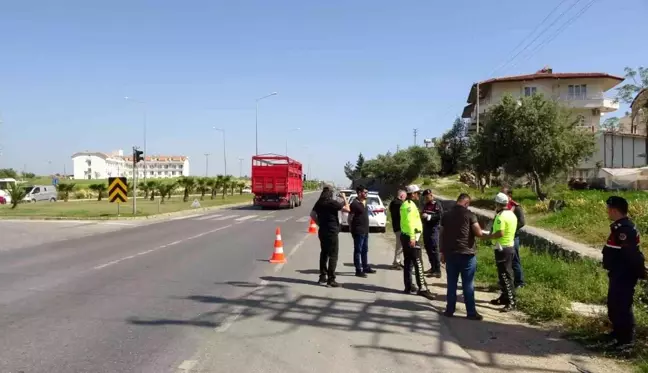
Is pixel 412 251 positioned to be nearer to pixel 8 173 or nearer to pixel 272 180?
pixel 272 180

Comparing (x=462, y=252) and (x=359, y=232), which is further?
(x=359, y=232)

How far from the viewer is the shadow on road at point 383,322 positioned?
5809 mm

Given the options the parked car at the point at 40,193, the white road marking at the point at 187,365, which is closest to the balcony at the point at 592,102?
the parked car at the point at 40,193

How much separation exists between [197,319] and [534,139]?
2169 cm

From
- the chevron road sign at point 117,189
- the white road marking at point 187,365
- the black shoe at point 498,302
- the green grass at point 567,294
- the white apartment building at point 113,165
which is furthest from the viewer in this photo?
the white apartment building at point 113,165

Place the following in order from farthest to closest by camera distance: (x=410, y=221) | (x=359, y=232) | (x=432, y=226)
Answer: (x=432, y=226), (x=359, y=232), (x=410, y=221)

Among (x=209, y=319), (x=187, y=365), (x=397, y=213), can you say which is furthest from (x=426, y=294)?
(x=187, y=365)

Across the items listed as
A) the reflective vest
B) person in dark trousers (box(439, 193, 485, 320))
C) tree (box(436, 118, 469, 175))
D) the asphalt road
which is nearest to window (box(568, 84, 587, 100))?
tree (box(436, 118, 469, 175))

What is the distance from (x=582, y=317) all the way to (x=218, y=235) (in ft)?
46.5

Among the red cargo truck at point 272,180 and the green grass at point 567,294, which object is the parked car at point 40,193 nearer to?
the red cargo truck at point 272,180

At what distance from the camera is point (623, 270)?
5.69 metres

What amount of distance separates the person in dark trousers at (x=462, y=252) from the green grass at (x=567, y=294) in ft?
2.95

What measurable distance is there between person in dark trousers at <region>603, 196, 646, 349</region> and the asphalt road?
1706 mm

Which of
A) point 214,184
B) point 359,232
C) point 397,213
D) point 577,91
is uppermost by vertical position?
point 577,91
